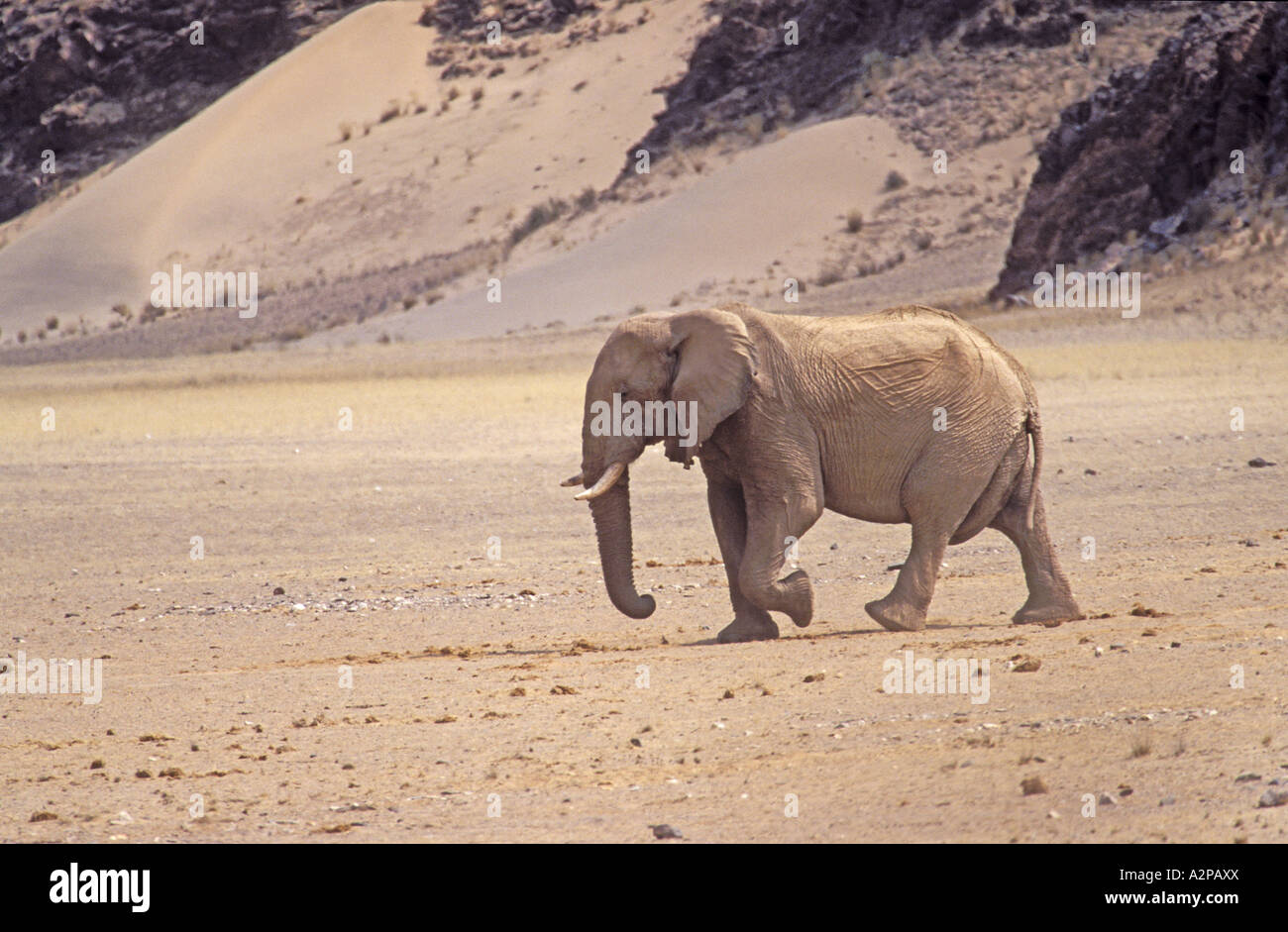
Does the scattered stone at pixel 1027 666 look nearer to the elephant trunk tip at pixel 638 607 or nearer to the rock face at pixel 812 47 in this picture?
the elephant trunk tip at pixel 638 607

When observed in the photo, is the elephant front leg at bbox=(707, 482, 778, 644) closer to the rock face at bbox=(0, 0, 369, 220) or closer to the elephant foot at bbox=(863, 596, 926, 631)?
the elephant foot at bbox=(863, 596, 926, 631)

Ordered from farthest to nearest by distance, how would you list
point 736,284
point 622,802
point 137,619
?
1. point 736,284
2. point 137,619
3. point 622,802

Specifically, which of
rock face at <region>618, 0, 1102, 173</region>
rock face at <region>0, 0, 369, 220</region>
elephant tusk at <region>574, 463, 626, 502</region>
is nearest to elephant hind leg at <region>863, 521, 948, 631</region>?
elephant tusk at <region>574, 463, 626, 502</region>

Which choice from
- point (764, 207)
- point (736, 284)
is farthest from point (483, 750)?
point (764, 207)

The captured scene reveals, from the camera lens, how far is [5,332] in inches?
2244

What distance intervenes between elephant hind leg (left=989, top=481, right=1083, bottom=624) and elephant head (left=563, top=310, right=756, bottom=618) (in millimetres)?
1930

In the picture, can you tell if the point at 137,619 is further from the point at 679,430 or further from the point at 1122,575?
the point at 1122,575

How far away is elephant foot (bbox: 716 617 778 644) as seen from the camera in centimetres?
Result: 1009

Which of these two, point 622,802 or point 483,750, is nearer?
point 622,802

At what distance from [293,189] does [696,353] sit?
193 feet

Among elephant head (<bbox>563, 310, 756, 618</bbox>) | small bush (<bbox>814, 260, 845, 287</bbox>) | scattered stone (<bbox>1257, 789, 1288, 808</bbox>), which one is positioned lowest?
scattered stone (<bbox>1257, 789, 1288, 808</bbox>)

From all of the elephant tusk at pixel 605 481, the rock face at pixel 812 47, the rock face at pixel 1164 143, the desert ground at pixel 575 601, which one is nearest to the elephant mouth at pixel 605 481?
the elephant tusk at pixel 605 481

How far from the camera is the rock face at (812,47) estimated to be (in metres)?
55.8

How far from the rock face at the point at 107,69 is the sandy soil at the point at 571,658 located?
6024 centimetres
